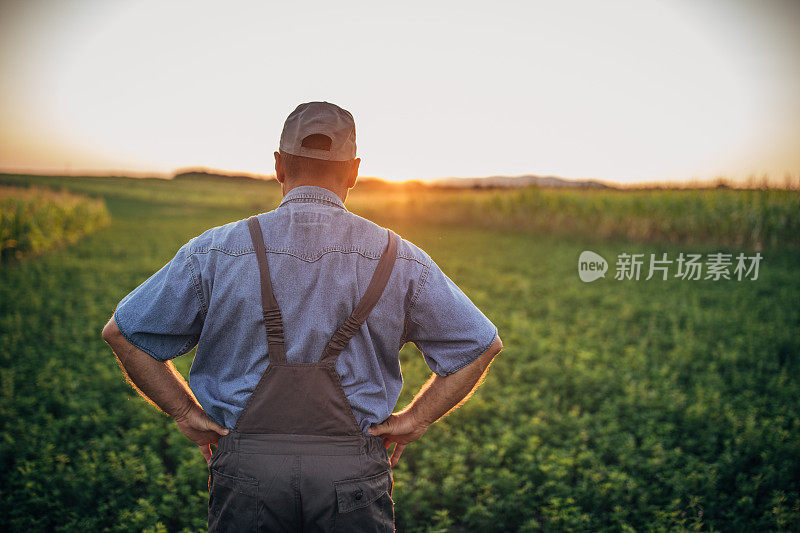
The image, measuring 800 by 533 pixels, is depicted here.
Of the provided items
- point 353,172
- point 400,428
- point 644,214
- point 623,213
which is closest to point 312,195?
point 353,172

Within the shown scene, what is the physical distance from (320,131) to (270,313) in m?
0.63

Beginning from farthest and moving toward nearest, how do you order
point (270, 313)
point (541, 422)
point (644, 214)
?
point (644, 214)
point (541, 422)
point (270, 313)

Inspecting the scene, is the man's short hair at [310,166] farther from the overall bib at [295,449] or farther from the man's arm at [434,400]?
the man's arm at [434,400]

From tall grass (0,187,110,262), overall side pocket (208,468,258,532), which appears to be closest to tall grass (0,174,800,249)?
tall grass (0,187,110,262)

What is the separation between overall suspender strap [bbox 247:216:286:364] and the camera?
60.3 inches

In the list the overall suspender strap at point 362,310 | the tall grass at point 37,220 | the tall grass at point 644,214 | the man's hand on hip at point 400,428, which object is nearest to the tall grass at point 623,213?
the tall grass at point 644,214

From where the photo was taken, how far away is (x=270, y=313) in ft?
5.02

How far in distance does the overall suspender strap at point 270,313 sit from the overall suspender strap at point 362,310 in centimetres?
15

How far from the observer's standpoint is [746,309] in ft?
30.6

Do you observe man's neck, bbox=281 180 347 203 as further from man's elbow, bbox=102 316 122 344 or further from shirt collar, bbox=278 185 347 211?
man's elbow, bbox=102 316 122 344

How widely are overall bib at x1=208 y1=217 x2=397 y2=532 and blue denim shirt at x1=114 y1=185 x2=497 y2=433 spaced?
0.15ft

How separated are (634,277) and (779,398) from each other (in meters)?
7.30

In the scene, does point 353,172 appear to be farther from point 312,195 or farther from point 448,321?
point 448,321

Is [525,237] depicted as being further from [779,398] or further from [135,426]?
[135,426]
